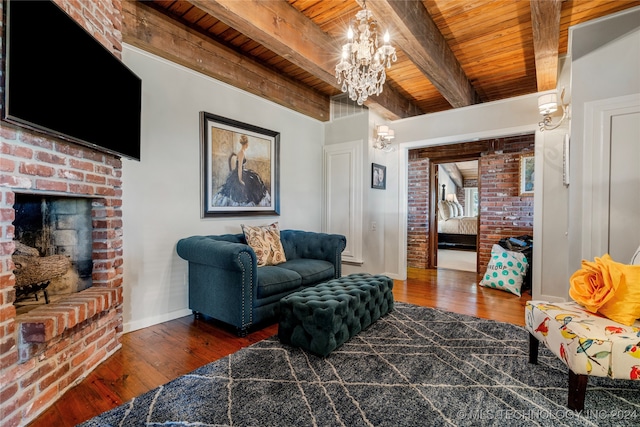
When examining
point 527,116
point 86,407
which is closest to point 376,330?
point 86,407

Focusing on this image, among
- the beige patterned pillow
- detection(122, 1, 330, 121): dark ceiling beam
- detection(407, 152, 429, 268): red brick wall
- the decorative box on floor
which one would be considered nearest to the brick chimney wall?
detection(122, 1, 330, 121): dark ceiling beam

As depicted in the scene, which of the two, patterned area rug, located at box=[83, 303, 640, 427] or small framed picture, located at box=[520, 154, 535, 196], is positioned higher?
small framed picture, located at box=[520, 154, 535, 196]

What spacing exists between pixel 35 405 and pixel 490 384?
254 centimetres

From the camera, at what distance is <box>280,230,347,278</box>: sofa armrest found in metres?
3.53

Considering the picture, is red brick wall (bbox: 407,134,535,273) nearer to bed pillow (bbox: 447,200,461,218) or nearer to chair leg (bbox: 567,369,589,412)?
chair leg (bbox: 567,369,589,412)

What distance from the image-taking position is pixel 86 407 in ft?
5.23

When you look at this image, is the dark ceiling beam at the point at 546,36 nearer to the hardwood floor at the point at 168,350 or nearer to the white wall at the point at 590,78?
the white wall at the point at 590,78

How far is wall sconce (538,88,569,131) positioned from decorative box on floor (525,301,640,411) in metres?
2.37

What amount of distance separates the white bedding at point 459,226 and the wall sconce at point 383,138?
4352 millimetres

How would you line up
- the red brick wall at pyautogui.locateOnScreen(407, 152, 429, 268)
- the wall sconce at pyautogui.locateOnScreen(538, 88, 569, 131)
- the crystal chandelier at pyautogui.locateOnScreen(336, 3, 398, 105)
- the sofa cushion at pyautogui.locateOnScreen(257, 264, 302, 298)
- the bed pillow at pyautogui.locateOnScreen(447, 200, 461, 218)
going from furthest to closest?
the bed pillow at pyautogui.locateOnScreen(447, 200, 461, 218) → the red brick wall at pyautogui.locateOnScreen(407, 152, 429, 268) → the wall sconce at pyautogui.locateOnScreen(538, 88, 569, 131) → the sofa cushion at pyautogui.locateOnScreen(257, 264, 302, 298) → the crystal chandelier at pyautogui.locateOnScreen(336, 3, 398, 105)

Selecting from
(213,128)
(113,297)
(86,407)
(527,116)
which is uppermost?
(527,116)

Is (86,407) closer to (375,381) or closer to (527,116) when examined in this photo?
(375,381)

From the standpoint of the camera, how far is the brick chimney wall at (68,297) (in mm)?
1399

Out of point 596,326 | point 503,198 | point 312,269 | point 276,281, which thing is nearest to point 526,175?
point 503,198
